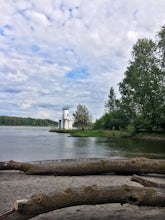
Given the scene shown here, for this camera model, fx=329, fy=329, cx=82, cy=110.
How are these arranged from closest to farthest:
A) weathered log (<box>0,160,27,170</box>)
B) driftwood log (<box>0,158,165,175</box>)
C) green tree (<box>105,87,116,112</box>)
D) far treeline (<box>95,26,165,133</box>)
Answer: driftwood log (<box>0,158,165,175</box>) → weathered log (<box>0,160,27,170</box>) → far treeline (<box>95,26,165,133</box>) → green tree (<box>105,87,116,112</box>)

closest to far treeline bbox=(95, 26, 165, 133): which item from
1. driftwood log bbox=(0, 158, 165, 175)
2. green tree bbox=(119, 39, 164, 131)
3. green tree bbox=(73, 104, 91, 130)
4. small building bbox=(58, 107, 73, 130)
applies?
green tree bbox=(119, 39, 164, 131)

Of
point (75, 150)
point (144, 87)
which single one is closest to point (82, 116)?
point (144, 87)

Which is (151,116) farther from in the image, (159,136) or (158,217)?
(158,217)

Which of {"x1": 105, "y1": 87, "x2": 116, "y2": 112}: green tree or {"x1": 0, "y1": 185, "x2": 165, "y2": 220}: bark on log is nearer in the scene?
{"x1": 0, "y1": 185, "x2": 165, "y2": 220}: bark on log

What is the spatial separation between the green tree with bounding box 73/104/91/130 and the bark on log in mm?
114108

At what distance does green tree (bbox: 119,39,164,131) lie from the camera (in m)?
52.4

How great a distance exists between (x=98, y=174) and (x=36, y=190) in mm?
3637

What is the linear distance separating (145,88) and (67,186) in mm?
43941

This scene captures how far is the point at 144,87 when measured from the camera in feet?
177

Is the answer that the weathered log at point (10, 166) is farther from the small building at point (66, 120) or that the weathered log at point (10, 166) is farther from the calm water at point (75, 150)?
the small building at point (66, 120)

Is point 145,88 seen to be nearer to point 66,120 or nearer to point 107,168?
point 107,168

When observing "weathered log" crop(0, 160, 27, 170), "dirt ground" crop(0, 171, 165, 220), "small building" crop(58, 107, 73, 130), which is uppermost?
"small building" crop(58, 107, 73, 130)

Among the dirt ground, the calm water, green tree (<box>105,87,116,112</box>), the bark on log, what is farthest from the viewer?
green tree (<box>105,87,116,112</box>)

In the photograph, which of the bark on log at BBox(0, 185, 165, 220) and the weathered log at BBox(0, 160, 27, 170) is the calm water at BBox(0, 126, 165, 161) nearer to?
the weathered log at BBox(0, 160, 27, 170)
